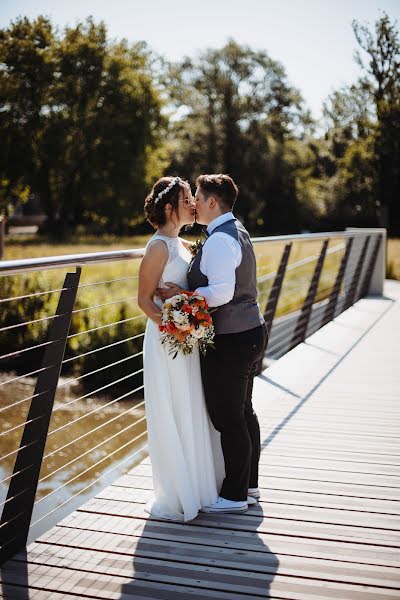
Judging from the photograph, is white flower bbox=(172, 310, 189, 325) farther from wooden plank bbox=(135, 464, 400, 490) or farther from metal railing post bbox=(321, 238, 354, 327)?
metal railing post bbox=(321, 238, 354, 327)

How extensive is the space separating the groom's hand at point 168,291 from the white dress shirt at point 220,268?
0.17 m

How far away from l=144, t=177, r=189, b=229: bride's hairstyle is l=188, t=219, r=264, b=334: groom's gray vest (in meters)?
0.26

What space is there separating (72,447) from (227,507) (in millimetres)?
9163

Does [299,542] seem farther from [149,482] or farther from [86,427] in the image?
Result: [86,427]

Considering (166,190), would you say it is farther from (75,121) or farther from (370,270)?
(75,121)

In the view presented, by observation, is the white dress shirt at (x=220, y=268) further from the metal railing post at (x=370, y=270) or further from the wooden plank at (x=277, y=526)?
the metal railing post at (x=370, y=270)

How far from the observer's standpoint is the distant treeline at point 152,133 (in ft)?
123

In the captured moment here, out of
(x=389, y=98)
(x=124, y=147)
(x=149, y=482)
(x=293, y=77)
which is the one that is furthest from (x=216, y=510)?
(x=293, y=77)

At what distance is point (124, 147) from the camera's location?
39344 millimetres

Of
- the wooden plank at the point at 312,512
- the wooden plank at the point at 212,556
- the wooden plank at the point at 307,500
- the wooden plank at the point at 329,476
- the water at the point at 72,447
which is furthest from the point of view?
the water at the point at 72,447

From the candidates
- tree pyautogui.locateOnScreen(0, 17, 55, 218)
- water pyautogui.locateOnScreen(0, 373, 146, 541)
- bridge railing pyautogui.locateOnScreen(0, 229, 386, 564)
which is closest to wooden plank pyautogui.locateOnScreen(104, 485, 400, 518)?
bridge railing pyautogui.locateOnScreen(0, 229, 386, 564)

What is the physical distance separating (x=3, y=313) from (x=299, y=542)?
12.3m

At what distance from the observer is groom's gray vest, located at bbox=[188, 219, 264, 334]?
140 inches

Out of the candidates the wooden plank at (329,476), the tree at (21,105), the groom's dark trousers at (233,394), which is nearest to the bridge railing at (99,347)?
the groom's dark trousers at (233,394)
